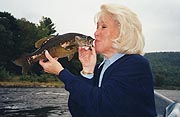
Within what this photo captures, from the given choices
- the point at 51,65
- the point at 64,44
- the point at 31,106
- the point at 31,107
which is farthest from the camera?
the point at 31,106

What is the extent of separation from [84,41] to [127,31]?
0.59 m

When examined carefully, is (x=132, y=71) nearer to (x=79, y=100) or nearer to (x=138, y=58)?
(x=138, y=58)

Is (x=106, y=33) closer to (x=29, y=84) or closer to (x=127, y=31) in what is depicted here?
(x=127, y=31)

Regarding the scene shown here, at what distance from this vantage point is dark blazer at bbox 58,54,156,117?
269cm

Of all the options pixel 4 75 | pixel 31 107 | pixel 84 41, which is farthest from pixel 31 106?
pixel 4 75

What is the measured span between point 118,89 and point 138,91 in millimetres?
155

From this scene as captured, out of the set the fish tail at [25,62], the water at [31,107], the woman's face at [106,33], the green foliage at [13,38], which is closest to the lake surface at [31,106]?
the water at [31,107]

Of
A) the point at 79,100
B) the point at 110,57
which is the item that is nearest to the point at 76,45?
the point at 110,57

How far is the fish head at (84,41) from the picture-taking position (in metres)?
3.31

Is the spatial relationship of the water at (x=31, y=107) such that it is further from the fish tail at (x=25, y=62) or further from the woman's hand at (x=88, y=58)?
the woman's hand at (x=88, y=58)

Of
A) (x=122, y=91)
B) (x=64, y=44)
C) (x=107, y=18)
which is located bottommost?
(x=122, y=91)

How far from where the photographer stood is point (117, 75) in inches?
109

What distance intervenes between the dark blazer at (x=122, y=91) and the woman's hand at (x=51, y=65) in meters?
0.25

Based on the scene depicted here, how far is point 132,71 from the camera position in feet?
8.99
